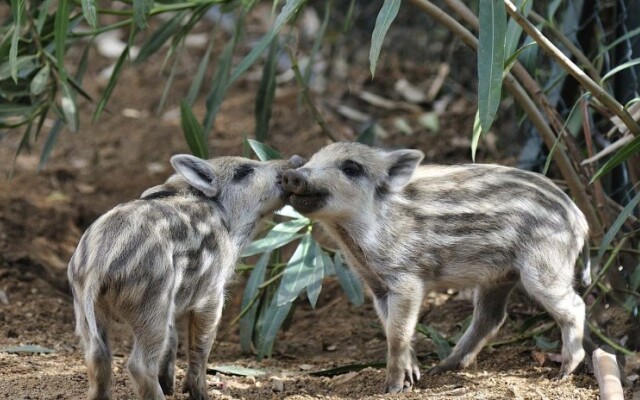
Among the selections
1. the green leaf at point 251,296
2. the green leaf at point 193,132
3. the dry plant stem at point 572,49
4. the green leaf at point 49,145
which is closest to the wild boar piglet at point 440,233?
the green leaf at point 251,296

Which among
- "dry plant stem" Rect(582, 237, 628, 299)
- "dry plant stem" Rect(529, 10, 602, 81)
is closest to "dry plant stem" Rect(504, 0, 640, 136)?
"dry plant stem" Rect(582, 237, 628, 299)

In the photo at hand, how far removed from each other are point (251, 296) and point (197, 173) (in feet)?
3.99

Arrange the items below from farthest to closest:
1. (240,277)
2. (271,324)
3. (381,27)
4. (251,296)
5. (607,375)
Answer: (240,277) < (251,296) < (271,324) < (607,375) < (381,27)

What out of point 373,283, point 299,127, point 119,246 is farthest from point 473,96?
point 119,246

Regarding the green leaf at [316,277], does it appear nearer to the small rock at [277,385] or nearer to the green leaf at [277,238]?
the green leaf at [277,238]

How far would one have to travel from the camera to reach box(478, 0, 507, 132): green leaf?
15.8 feet

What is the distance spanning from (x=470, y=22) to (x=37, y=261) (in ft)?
12.2

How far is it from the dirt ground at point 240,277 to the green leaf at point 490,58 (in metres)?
1.51

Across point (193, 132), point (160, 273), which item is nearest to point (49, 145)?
point (193, 132)

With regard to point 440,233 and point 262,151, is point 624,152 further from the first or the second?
point 262,151

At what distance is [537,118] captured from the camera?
244 inches

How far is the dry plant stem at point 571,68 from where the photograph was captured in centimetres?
509

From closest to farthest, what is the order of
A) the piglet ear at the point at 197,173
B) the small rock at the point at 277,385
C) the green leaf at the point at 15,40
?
the green leaf at the point at 15,40, the piglet ear at the point at 197,173, the small rock at the point at 277,385

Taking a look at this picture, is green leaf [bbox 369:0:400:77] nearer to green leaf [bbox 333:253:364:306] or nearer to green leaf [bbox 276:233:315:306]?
green leaf [bbox 276:233:315:306]
